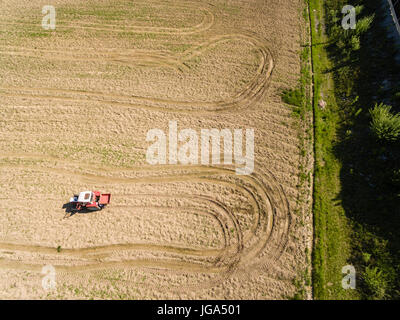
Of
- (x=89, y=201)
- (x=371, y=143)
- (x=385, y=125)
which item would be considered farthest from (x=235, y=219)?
(x=385, y=125)

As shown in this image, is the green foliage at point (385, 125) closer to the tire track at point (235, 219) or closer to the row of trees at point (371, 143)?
the row of trees at point (371, 143)

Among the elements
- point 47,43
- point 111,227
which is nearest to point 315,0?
point 47,43

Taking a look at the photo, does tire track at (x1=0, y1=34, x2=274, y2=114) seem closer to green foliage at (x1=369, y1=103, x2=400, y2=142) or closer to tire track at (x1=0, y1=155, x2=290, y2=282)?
tire track at (x1=0, y1=155, x2=290, y2=282)

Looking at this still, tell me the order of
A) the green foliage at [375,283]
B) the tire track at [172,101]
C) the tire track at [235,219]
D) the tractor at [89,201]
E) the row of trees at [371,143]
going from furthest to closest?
the tire track at [172,101]
the tractor at [89,201]
the tire track at [235,219]
the row of trees at [371,143]
the green foliage at [375,283]

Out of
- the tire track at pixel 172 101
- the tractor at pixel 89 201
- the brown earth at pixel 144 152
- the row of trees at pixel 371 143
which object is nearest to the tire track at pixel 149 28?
the brown earth at pixel 144 152

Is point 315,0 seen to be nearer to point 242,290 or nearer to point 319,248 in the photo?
point 319,248

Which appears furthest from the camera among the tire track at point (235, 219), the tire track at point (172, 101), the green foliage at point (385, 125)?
the tire track at point (172, 101)
